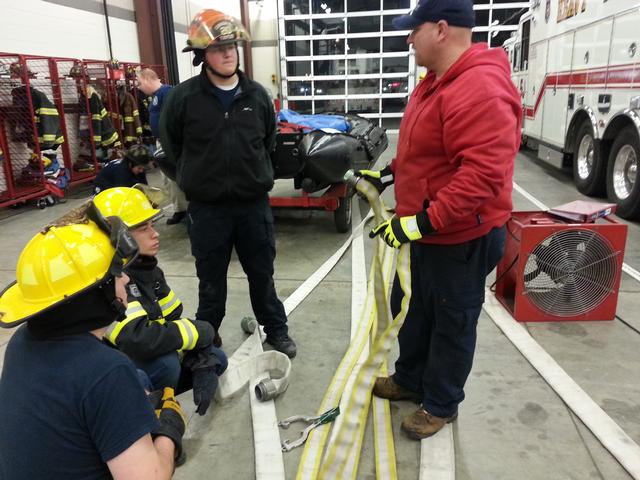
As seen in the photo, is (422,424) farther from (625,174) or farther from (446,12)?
(625,174)

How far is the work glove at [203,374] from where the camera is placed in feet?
7.55

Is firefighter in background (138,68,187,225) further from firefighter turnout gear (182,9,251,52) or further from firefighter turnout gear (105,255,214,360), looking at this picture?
firefighter turnout gear (105,255,214,360)

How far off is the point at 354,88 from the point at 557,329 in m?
12.6

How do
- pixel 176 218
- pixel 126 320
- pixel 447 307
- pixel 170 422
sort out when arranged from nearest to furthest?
pixel 170 422 → pixel 126 320 → pixel 447 307 → pixel 176 218

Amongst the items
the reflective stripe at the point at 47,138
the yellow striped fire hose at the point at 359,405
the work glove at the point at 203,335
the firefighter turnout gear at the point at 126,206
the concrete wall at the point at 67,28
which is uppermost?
→ the concrete wall at the point at 67,28

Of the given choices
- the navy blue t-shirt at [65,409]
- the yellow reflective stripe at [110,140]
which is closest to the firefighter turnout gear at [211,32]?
the navy blue t-shirt at [65,409]

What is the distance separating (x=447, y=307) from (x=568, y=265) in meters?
1.74

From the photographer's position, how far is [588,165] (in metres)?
7.25

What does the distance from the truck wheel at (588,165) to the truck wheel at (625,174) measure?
35 centimetres

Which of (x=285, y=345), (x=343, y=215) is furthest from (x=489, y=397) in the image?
(x=343, y=215)

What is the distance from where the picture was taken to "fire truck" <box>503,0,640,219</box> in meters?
5.69

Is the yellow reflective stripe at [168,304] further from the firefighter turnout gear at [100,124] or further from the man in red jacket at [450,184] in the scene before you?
the firefighter turnout gear at [100,124]

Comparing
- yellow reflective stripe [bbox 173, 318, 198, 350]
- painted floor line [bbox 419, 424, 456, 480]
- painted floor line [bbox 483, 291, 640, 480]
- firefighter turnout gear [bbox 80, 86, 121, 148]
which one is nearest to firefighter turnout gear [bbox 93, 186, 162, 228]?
yellow reflective stripe [bbox 173, 318, 198, 350]

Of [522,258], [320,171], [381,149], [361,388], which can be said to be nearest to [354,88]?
[381,149]
